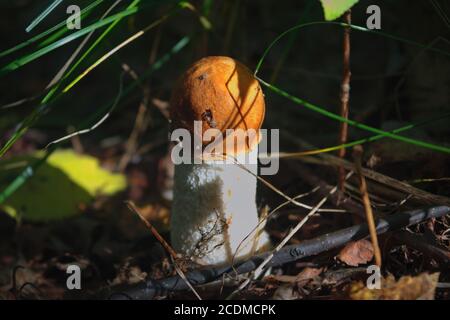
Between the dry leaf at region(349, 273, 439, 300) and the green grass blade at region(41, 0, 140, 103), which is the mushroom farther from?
the dry leaf at region(349, 273, 439, 300)

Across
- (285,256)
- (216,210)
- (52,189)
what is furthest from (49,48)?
(52,189)

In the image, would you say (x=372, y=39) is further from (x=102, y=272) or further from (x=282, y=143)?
(x=102, y=272)

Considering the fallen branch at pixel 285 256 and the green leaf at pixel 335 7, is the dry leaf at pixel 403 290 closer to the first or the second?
the fallen branch at pixel 285 256

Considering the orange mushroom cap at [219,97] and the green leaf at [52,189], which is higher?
the orange mushroom cap at [219,97]

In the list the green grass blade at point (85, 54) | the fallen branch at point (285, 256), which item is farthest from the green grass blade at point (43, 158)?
the fallen branch at point (285, 256)

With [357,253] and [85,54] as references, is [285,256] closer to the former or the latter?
[357,253]

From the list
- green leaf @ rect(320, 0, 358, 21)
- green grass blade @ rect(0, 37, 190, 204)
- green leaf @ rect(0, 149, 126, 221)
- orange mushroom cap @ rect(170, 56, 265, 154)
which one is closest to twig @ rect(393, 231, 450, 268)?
orange mushroom cap @ rect(170, 56, 265, 154)
